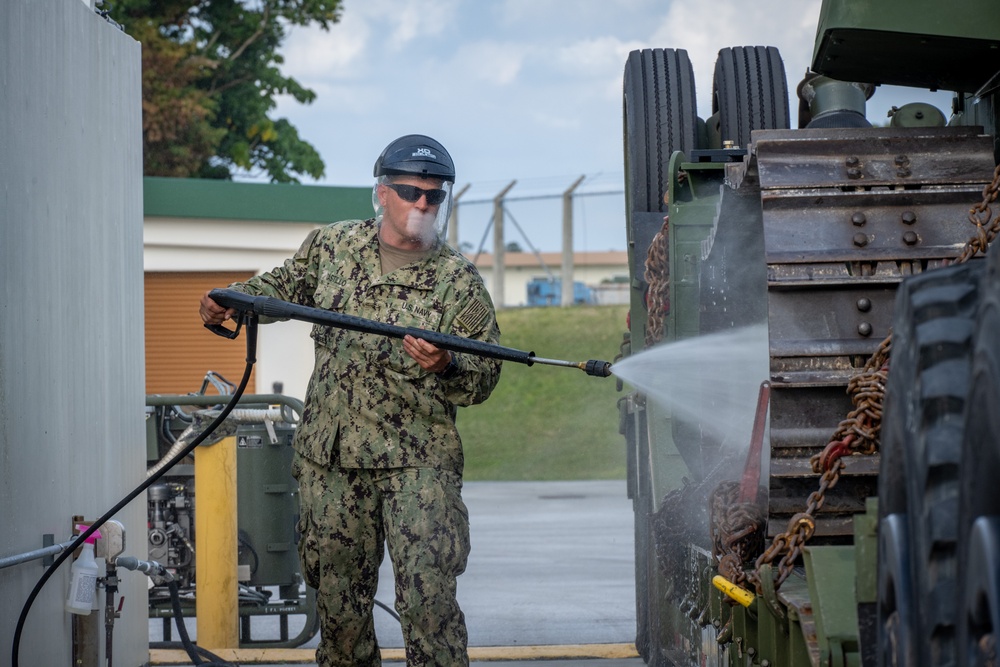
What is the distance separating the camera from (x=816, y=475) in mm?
3646

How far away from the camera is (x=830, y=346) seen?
3.68 m

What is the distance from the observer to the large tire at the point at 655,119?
6.56 metres

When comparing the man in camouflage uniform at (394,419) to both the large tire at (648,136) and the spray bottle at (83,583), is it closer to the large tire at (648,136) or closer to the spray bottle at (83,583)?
the spray bottle at (83,583)

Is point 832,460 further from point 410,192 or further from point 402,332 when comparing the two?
point 410,192

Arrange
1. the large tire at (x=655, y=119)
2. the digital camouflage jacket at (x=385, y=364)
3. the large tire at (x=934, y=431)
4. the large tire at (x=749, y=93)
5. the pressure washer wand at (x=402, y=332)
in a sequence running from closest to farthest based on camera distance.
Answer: the large tire at (x=934, y=431) → the pressure washer wand at (x=402, y=332) → the digital camouflage jacket at (x=385, y=364) → the large tire at (x=655, y=119) → the large tire at (x=749, y=93)

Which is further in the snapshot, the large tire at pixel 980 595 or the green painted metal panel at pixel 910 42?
the green painted metal panel at pixel 910 42

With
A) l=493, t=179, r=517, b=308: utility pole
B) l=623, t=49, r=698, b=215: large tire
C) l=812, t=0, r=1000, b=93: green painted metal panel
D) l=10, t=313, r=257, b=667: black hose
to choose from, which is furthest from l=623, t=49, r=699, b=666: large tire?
l=493, t=179, r=517, b=308: utility pole

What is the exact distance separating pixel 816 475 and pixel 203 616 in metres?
3.89

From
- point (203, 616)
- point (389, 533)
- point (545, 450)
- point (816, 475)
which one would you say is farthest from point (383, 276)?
point (545, 450)

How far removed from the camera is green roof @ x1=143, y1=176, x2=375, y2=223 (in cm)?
1845

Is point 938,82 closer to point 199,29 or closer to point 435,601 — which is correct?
point 435,601

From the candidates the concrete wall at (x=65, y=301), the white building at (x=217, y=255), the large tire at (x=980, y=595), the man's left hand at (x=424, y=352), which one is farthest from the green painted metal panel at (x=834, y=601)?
the white building at (x=217, y=255)

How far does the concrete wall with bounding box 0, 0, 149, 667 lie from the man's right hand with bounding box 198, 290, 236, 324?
47cm

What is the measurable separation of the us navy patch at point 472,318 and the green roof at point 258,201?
1365cm
